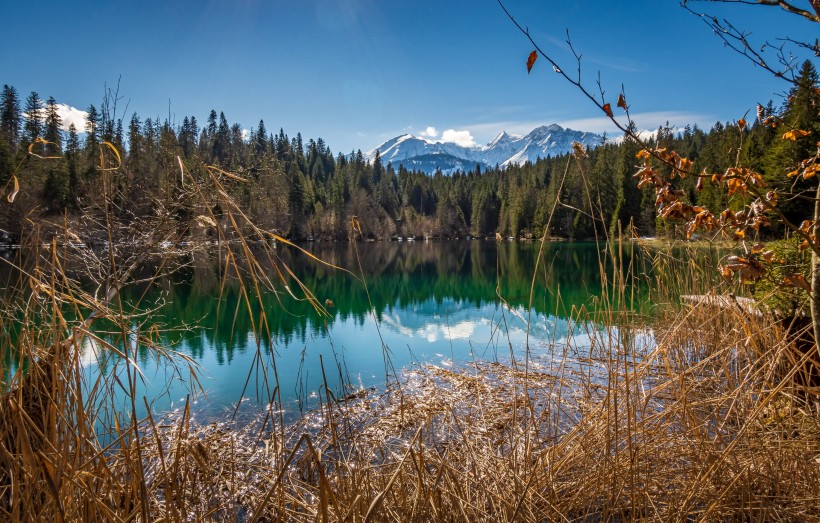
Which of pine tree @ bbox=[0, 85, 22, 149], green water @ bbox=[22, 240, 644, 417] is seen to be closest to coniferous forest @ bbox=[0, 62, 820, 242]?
pine tree @ bbox=[0, 85, 22, 149]

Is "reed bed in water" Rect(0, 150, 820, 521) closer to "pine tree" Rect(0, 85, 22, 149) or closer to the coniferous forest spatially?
the coniferous forest

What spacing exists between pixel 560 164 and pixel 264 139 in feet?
167

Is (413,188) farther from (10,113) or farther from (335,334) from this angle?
(335,334)

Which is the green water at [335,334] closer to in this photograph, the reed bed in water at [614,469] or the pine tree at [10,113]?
the reed bed in water at [614,469]

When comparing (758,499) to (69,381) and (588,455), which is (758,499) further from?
(69,381)

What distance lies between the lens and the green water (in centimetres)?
461

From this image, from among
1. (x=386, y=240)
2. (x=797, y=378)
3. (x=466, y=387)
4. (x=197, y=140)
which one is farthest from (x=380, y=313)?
(x=197, y=140)

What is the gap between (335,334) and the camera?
429 inches

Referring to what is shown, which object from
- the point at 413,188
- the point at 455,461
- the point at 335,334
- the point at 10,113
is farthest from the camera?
the point at 413,188

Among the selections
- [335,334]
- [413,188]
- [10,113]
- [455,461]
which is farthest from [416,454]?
[413,188]

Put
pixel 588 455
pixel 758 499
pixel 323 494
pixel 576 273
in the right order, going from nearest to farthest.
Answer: pixel 323 494, pixel 758 499, pixel 588 455, pixel 576 273

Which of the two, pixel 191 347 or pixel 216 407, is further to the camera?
pixel 191 347

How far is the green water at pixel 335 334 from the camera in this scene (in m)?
4.61

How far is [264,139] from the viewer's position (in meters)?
76.1
